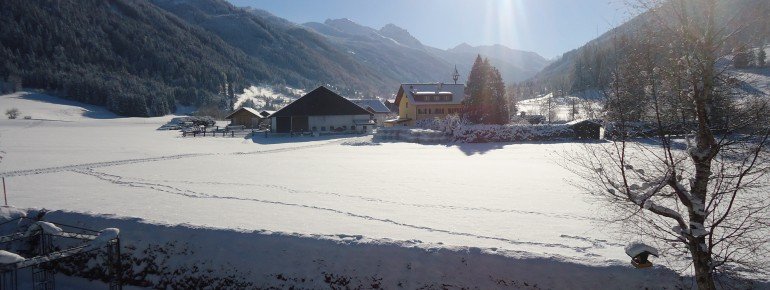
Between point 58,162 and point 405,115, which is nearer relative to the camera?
point 58,162

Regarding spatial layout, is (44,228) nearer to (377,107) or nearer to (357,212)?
(357,212)

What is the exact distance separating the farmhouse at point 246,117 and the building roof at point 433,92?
23875mm

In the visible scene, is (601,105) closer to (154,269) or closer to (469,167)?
(154,269)

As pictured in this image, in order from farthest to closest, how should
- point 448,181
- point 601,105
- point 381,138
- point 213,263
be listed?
point 381,138
point 448,181
point 213,263
point 601,105

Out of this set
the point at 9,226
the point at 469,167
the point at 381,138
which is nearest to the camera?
the point at 9,226

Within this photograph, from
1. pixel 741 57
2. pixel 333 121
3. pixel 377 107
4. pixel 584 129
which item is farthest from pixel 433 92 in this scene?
pixel 741 57

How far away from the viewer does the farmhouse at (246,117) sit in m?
68.1

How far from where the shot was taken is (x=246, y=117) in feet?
227

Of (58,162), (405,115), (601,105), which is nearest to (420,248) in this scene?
(601,105)

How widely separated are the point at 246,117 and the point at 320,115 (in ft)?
74.5

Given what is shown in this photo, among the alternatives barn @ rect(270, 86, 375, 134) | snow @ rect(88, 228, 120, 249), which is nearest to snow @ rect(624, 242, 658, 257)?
snow @ rect(88, 228, 120, 249)

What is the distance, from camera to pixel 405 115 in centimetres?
6181

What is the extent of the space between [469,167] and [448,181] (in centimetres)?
496

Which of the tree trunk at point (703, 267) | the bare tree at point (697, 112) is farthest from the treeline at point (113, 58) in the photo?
the tree trunk at point (703, 267)
